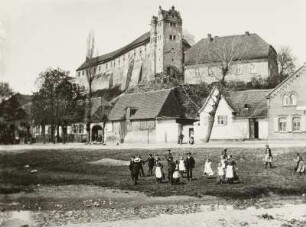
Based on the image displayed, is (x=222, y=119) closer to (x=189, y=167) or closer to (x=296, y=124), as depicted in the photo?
(x=296, y=124)

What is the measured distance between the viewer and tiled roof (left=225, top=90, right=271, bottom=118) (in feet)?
41.3

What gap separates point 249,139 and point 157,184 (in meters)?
2.64

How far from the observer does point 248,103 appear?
41.4 feet

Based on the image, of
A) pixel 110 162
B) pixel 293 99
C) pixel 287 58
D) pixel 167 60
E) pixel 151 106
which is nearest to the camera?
pixel 110 162

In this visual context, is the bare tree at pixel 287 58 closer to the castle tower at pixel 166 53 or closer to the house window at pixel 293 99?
the house window at pixel 293 99

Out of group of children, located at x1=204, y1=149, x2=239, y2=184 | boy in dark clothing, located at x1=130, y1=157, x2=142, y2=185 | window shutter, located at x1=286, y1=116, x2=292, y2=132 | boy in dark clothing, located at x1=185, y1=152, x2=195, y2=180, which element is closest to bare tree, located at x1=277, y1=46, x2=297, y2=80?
window shutter, located at x1=286, y1=116, x2=292, y2=132

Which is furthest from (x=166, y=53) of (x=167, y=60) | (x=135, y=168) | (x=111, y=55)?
(x=135, y=168)

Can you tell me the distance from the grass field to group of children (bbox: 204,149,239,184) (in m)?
0.11

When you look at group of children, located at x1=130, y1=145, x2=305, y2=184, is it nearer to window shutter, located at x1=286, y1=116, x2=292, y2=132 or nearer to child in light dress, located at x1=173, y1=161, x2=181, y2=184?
child in light dress, located at x1=173, y1=161, x2=181, y2=184

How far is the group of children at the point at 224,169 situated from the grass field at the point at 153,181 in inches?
4.4

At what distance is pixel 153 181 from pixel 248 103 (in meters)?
4.05

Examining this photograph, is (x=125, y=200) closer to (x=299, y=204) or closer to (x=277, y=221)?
(x=277, y=221)

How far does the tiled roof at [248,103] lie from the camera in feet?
41.3

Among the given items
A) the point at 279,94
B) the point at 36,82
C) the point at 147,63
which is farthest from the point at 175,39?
the point at 36,82
